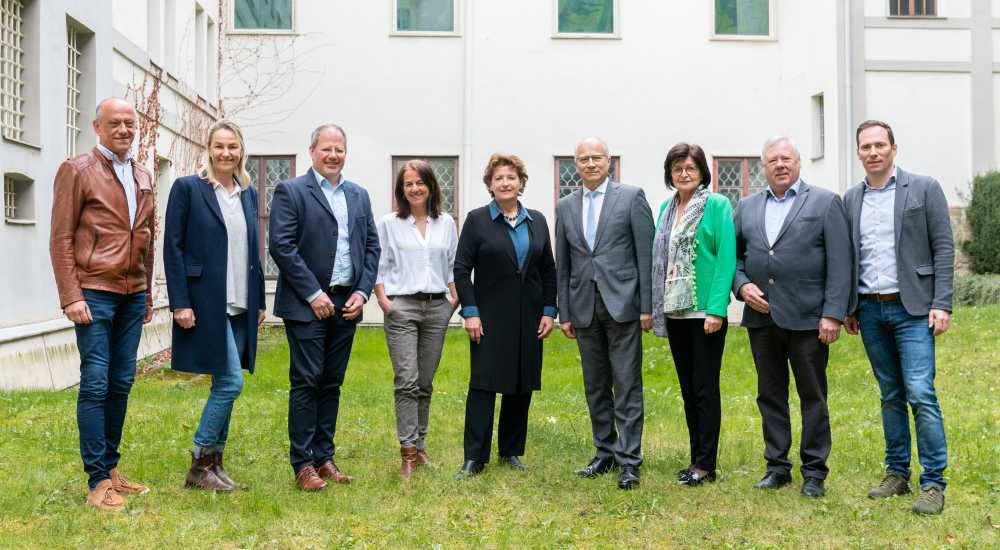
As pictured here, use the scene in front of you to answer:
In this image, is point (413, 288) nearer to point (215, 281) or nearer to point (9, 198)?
point (215, 281)

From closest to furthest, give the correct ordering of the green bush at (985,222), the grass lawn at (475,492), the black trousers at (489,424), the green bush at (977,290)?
the grass lawn at (475,492) < the black trousers at (489,424) < the green bush at (977,290) < the green bush at (985,222)

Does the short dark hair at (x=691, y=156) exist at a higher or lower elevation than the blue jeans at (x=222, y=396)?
higher

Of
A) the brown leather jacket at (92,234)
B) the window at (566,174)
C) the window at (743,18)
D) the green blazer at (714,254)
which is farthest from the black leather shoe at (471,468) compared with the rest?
the window at (743,18)

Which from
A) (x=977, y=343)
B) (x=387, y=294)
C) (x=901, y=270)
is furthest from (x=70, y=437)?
(x=977, y=343)

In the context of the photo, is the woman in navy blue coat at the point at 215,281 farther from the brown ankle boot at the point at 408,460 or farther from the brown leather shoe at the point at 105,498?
the brown ankle boot at the point at 408,460

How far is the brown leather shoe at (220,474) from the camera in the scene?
6180mm

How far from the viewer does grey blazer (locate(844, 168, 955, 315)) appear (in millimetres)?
5742

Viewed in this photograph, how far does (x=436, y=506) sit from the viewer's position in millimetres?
5879

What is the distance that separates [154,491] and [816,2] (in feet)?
59.3

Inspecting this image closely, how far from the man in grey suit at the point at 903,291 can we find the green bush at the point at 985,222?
14865mm

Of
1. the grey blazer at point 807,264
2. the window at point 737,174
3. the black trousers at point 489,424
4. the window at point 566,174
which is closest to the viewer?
the grey blazer at point 807,264

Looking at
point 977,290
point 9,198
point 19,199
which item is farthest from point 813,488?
point 977,290

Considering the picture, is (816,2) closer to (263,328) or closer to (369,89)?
(369,89)

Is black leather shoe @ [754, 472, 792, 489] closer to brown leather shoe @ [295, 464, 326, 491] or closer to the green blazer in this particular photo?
the green blazer
